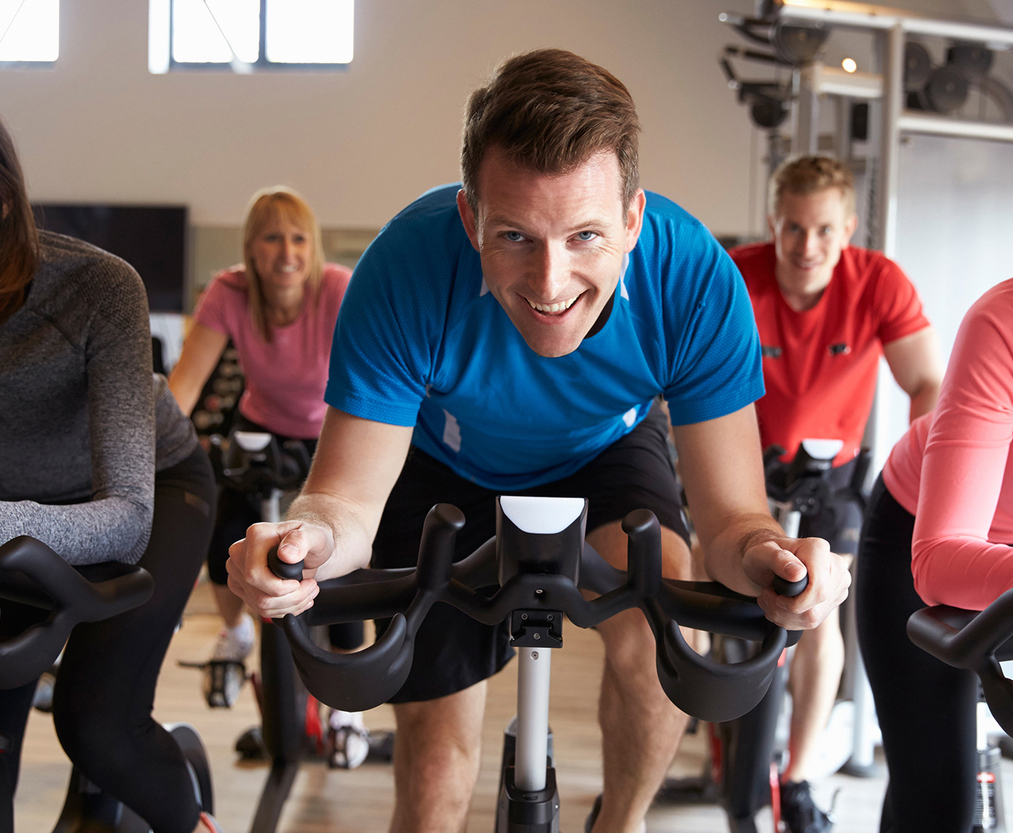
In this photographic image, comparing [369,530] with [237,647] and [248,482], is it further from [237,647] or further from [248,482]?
[237,647]

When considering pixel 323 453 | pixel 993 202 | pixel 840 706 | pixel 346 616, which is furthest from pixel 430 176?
pixel 346 616

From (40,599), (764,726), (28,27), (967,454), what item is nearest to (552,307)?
(967,454)

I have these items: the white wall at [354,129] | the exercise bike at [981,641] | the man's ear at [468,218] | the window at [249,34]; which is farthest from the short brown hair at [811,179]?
the white wall at [354,129]

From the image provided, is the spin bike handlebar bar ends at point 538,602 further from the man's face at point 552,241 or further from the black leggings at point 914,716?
the black leggings at point 914,716

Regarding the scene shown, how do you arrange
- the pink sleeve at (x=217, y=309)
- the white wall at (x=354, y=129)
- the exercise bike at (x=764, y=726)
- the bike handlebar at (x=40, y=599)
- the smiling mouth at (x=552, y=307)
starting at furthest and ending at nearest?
the white wall at (x=354, y=129) < the pink sleeve at (x=217, y=309) < the exercise bike at (x=764, y=726) < the smiling mouth at (x=552, y=307) < the bike handlebar at (x=40, y=599)

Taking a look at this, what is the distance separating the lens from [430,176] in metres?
5.64

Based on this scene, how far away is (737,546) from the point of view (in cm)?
114

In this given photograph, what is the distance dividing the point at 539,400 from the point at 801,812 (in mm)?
1292

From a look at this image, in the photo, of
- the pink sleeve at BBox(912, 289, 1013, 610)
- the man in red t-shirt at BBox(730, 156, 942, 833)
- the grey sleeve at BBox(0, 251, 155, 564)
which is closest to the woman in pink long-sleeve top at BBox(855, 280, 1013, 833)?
the pink sleeve at BBox(912, 289, 1013, 610)

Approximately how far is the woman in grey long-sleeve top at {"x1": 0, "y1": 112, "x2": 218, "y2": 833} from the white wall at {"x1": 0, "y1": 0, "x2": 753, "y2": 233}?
3131 mm

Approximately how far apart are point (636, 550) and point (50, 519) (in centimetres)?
77

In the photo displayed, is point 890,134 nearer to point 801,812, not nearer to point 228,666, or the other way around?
point 801,812

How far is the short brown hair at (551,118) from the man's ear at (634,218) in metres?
0.02

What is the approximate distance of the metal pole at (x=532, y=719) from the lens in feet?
3.06
